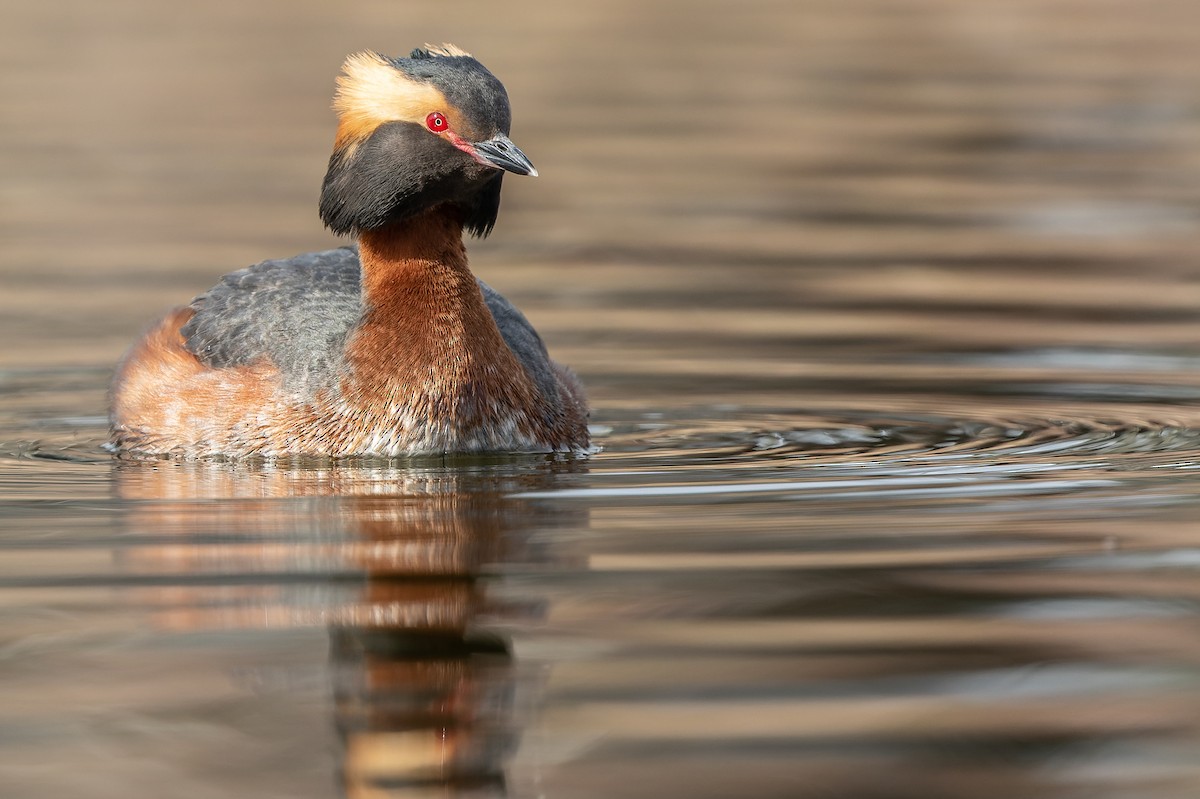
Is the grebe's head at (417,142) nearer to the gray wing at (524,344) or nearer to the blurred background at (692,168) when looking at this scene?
the gray wing at (524,344)

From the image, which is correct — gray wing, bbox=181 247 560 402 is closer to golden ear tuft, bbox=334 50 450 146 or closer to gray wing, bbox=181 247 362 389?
gray wing, bbox=181 247 362 389

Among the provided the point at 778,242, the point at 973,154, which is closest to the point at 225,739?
the point at 778,242

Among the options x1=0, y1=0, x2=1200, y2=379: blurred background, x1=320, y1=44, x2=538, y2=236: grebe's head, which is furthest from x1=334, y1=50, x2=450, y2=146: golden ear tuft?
x1=0, y1=0, x2=1200, y2=379: blurred background

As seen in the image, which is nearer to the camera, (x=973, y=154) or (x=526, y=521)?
(x=526, y=521)

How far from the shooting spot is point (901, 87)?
95.4ft

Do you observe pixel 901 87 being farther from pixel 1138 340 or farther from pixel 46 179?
pixel 1138 340

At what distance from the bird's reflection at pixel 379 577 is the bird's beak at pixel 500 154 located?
4.68ft

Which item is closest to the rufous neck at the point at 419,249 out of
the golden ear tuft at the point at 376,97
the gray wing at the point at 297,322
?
the gray wing at the point at 297,322

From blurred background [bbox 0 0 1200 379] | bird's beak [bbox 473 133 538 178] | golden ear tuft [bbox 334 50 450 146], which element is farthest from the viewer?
blurred background [bbox 0 0 1200 379]

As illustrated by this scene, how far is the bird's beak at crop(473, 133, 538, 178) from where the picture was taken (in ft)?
32.5

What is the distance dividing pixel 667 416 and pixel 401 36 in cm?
2075

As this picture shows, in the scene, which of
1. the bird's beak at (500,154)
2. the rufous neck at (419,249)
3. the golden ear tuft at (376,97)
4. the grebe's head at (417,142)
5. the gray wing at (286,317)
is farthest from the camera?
the gray wing at (286,317)

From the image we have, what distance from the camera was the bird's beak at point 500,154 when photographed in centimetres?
991

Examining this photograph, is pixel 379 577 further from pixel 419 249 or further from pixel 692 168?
pixel 692 168
